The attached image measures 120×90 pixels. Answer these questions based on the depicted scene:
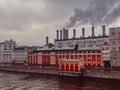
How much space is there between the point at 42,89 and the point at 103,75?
26.5 m

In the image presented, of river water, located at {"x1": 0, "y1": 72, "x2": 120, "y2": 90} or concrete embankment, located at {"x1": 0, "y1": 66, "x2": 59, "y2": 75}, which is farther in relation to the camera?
concrete embankment, located at {"x1": 0, "y1": 66, "x2": 59, "y2": 75}

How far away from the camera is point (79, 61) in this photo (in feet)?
272

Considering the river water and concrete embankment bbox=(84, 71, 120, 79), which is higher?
concrete embankment bbox=(84, 71, 120, 79)

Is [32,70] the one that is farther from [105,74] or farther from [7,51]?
[7,51]

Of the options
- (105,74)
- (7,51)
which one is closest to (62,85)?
(105,74)

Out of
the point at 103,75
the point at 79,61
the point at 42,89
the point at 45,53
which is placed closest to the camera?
the point at 42,89

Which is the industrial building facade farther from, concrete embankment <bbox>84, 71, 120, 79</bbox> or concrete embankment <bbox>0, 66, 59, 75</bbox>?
concrete embankment <bbox>0, 66, 59, 75</bbox>

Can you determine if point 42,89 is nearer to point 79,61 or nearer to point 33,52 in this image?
point 79,61

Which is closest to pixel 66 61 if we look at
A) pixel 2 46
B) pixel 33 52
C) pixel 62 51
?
pixel 62 51

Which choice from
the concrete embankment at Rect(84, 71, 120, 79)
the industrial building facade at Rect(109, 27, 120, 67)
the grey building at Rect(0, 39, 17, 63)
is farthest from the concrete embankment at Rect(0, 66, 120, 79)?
the grey building at Rect(0, 39, 17, 63)

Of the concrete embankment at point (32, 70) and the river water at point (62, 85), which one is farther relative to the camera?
the concrete embankment at point (32, 70)

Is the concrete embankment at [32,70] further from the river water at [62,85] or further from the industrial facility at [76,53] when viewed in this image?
the river water at [62,85]

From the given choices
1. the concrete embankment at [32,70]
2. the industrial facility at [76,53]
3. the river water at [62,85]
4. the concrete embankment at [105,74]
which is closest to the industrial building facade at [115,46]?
the industrial facility at [76,53]

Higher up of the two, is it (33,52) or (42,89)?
(33,52)
